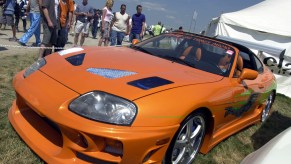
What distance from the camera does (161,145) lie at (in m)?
2.38

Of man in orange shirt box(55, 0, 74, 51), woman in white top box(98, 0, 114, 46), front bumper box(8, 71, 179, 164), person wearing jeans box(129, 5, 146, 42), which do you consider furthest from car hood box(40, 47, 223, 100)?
person wearing jeans box(129, 5, 146, 42)

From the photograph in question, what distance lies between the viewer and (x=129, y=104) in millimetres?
2287

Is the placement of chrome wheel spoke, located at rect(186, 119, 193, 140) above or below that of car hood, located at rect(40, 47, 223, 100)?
below

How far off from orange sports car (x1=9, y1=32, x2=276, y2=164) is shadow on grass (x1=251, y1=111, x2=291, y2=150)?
36.1 inches

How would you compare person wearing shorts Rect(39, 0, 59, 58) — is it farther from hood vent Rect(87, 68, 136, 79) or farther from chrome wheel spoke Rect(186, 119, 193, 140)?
chrome wheel spoke Rect(186, 119, 193, 140)

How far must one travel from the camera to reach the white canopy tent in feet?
28.9

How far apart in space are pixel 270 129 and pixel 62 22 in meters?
4.65

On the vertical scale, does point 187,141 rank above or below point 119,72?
below

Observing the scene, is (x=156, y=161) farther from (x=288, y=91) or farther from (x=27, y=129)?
(x=288, y=91)

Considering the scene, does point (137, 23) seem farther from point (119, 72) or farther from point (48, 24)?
point (119, 72)

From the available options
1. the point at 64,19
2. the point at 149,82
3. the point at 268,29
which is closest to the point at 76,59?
the point at 149,82

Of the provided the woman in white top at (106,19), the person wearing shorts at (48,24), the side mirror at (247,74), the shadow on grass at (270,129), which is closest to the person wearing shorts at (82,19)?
the woman in white top at (106,19)

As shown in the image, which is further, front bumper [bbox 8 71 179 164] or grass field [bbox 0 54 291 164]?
grass field [bbox 0 54 291 164]

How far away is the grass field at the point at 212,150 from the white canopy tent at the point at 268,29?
2.21 meters
